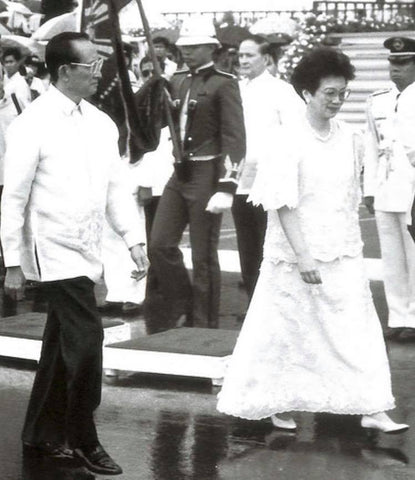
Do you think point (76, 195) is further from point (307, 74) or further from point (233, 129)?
point (233, 129)

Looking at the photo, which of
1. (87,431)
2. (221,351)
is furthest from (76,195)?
(221,351)

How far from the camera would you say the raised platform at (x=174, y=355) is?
830 centimetres

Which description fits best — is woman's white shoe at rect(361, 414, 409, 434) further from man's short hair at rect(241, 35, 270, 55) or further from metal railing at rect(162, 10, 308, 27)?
metal railing at rect(162, 10, 308, 27)

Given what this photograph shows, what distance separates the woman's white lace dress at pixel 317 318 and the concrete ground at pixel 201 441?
0.19m

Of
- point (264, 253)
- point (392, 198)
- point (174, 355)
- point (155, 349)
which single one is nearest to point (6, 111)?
point (392, 198)

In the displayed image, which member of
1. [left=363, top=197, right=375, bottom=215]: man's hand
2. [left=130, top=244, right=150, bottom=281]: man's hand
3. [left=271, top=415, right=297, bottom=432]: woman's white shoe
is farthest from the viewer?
[left=363, top=197, right=375, bottom=215]: man's hand

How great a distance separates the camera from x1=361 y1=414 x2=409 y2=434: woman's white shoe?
23.8ft

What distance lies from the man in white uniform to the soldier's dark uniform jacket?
0.66 meters

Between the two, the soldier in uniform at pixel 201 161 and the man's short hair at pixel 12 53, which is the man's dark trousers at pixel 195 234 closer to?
the soldier in uniform at pixel 201 161

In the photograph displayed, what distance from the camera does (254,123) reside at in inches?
416

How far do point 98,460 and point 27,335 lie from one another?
2.59m

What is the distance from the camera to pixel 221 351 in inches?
331

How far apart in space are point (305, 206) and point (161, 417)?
1.35 m

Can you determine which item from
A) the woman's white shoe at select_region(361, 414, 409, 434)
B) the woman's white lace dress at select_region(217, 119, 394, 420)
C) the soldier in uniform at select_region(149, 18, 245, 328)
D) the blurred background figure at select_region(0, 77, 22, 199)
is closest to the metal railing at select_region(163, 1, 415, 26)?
the blurred background figure at select_region(0, 77, 22, 199)
